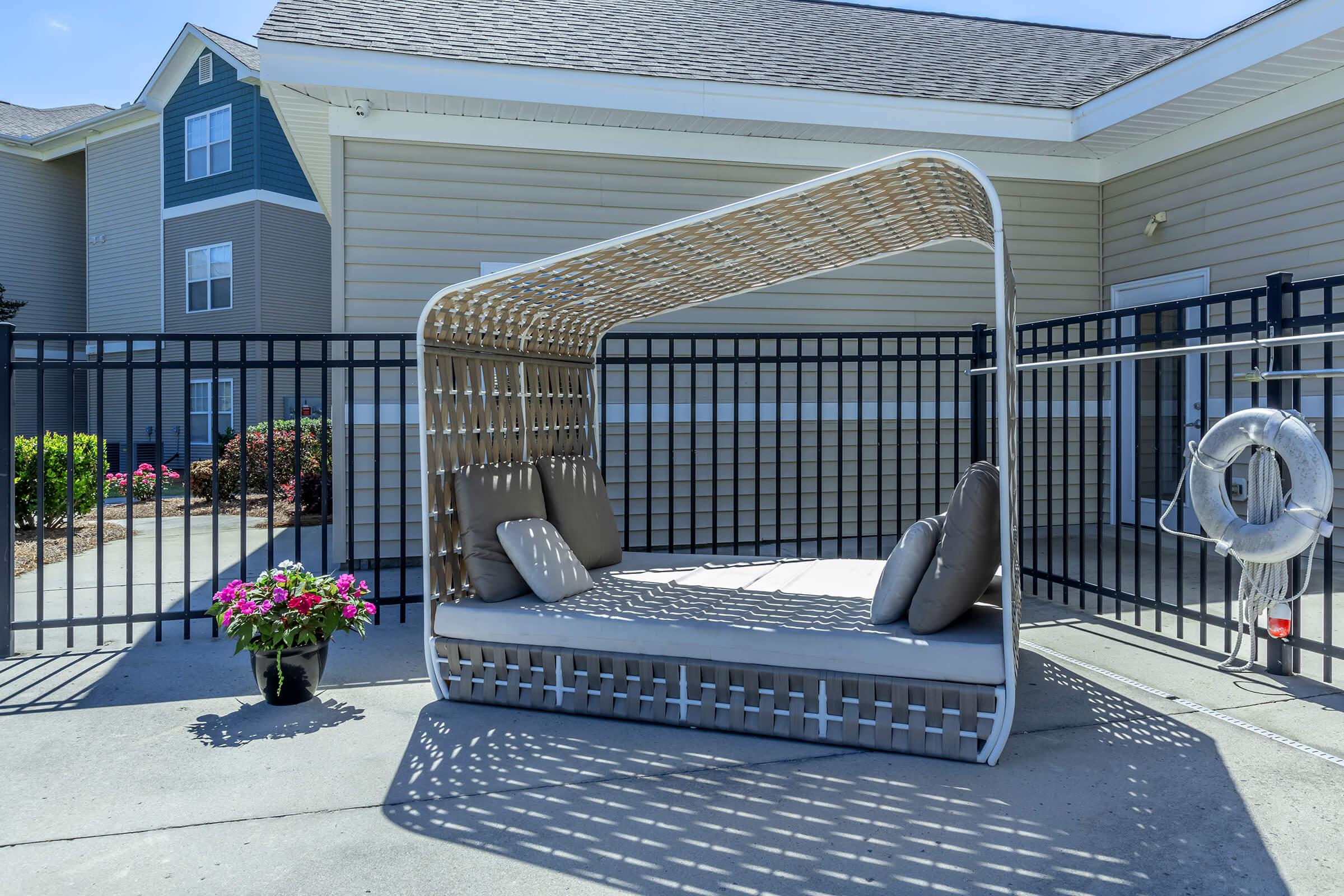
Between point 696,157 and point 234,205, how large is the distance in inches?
407

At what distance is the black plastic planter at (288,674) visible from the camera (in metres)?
3.45

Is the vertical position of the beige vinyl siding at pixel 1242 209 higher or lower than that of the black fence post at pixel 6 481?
higher

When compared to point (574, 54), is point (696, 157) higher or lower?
lower

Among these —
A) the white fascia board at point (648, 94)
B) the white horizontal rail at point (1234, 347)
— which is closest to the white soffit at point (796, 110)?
the white fascia board at point (648, 94)

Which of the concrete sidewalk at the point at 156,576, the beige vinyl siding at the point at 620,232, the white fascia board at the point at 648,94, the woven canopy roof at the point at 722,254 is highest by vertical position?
the white fascia board at the point at 648,94

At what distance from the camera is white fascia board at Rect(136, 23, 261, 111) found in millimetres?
14219

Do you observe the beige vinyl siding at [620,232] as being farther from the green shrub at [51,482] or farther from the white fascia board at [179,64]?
the white fascia board at [179,64]

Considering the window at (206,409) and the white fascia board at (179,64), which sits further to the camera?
the window at (206,409)

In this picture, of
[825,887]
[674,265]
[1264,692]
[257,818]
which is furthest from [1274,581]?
[257,818]

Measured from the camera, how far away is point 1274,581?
3.54 m

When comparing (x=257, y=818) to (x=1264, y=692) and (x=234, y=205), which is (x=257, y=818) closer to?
(x=1264, y=692)

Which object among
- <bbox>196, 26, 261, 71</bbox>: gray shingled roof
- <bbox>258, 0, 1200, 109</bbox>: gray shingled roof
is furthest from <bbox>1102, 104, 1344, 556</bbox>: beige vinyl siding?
<bbox>196, 26, 261, 71</bbox>: gray shingled roof

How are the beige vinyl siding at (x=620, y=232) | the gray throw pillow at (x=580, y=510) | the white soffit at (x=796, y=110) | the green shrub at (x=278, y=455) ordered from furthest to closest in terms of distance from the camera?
the green shrub at (x=278, y=455)
the beige vinyl siding at (x=620, y=232)
the white soffit at (x=796, y=110)
the gray throw pillow at (x=580, y=510)

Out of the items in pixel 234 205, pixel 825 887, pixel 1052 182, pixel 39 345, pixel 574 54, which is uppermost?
pixel 234 205
